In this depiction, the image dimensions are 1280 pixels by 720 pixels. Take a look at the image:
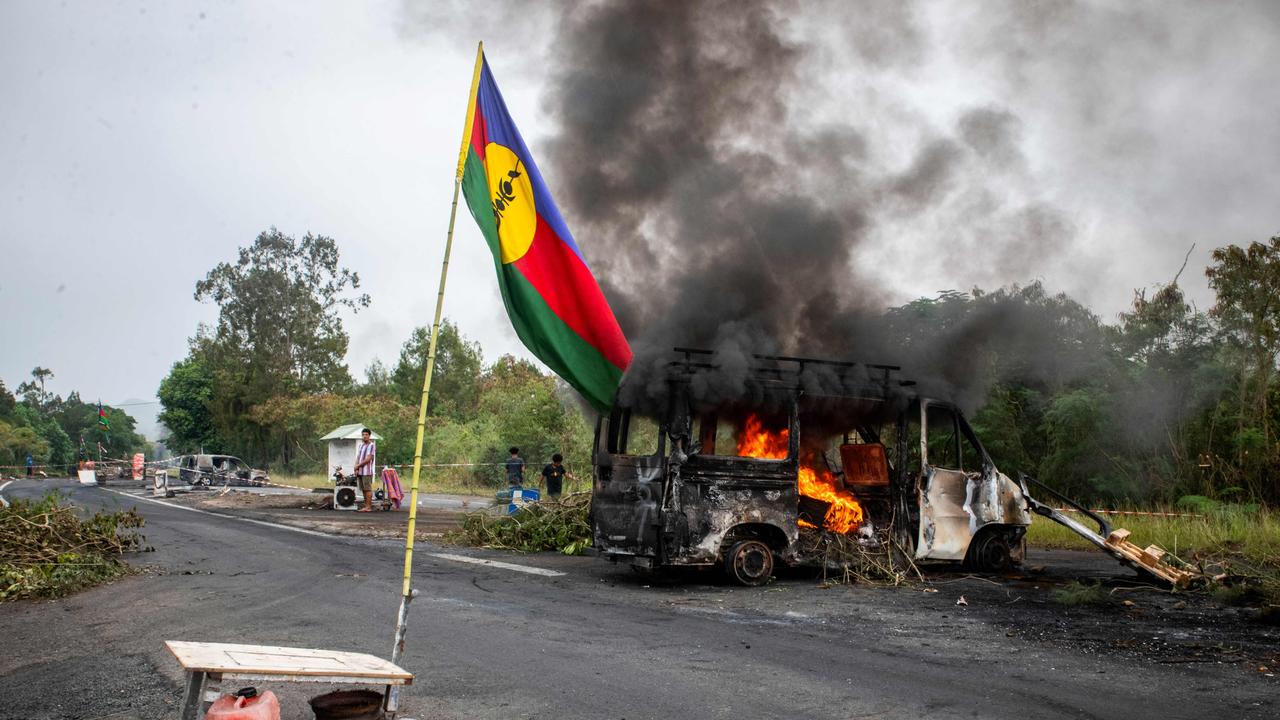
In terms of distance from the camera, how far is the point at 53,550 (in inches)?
404

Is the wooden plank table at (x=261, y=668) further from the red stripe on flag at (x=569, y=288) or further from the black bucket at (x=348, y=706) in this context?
the red stripe on flag at (x=569, y=288)

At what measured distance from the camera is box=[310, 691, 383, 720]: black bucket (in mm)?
3666

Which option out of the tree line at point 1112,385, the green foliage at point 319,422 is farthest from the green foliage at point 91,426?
the tree line at point 1112,385

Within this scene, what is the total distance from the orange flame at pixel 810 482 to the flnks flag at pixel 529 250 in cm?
415

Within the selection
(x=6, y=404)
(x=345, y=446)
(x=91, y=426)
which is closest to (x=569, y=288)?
(x=345, y=446)

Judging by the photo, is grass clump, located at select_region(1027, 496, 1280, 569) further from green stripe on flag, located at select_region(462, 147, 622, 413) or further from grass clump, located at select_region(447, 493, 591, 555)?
green stripe on flag, located at select_region(462, 147, 622, 413)

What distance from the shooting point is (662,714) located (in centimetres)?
488

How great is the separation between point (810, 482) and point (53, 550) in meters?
8.67

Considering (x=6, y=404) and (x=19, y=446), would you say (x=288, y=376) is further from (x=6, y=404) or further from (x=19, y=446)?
(x=6, y=404)

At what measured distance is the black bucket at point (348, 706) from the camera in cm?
367

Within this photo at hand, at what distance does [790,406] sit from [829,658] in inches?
142

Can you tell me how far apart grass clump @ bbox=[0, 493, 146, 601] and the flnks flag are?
22.8 ft

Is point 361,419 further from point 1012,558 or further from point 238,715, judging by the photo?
point 238,715

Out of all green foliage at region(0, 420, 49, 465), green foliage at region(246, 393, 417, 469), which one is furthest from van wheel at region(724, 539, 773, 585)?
green foliage at region(0, 420, 49, 465)
